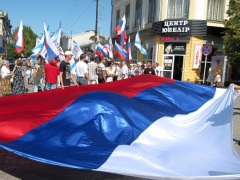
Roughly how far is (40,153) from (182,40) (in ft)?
70.7

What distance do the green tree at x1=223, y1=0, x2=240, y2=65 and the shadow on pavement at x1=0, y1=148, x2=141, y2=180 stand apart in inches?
665

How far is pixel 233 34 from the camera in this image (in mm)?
20766

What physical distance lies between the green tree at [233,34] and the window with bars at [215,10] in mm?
3543

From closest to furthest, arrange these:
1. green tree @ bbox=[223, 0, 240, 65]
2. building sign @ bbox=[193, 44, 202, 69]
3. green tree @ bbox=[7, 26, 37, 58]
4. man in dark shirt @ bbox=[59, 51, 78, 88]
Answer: man in dark shirt @ bbox=[59, 51, 78, 88]
green tree @ bbox=[223, 0, 240, 65]
building sign @ bbox=[193, 44, 202, 69]
green tree @ bbox=[7, 26, 37, 58]

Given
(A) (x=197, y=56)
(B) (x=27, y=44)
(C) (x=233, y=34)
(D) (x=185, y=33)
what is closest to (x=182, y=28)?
(D) (x=185, y=33)

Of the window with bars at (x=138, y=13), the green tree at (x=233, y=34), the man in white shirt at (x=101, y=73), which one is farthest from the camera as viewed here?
the window with bars at (x=138, y=13)

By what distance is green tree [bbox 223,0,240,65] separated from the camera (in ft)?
65.0

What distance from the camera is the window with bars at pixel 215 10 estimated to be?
24469 millimetres

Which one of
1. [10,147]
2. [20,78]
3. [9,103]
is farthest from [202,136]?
[20,78]

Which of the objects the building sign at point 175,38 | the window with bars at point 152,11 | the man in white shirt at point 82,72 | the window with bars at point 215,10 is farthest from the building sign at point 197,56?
the man in white shirt at point 82,72

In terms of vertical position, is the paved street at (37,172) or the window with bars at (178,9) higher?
the window with bars at (178,9)

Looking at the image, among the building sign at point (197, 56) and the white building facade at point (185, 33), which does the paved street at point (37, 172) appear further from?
the white building facade at point (185, 33)

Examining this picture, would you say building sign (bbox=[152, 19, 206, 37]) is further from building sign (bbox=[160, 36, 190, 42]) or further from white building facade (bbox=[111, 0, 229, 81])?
building sign (bbox=[160, 36, 190, 42])

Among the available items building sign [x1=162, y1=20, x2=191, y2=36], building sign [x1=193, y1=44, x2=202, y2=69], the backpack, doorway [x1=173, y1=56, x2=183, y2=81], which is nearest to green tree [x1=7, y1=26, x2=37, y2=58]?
building sign [x1=162, y1=20, x2=191, y2=36]
